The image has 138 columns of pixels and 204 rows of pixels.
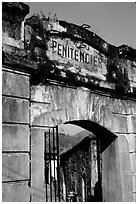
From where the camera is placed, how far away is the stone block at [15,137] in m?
3.41

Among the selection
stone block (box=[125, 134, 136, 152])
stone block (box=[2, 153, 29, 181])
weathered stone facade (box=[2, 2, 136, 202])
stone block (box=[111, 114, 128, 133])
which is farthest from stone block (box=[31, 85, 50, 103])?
stone block (box=[125, 134, 136, 152])

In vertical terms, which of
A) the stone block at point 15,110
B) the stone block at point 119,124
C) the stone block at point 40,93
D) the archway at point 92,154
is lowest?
the archway at point 92,154

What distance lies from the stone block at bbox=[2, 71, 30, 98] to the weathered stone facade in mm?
14

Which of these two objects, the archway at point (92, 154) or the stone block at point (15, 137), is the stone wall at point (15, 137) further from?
the archway at point (92, 154)

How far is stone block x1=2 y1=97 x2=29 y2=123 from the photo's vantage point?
11.4 feet

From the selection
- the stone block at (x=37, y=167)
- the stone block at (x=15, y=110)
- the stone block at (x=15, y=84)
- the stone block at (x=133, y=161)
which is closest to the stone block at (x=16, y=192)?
the stone block at (x=37, y=167)

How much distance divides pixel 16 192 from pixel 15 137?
2.42 feet

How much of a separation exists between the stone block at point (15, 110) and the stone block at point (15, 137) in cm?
10

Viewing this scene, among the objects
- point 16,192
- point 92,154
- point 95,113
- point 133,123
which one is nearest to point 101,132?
point 95,113

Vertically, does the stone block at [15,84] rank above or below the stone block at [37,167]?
above

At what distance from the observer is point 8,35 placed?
3.75 metres

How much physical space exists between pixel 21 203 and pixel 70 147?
14218 mm

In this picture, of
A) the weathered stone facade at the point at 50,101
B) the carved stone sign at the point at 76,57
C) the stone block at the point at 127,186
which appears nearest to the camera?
the weathered stone facade at the point at 50,101

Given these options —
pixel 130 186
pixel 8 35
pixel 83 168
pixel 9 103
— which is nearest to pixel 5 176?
pixel 9 103
